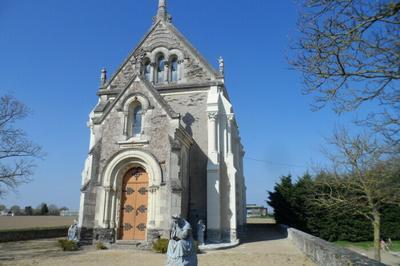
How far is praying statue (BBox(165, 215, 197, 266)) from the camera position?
698cm

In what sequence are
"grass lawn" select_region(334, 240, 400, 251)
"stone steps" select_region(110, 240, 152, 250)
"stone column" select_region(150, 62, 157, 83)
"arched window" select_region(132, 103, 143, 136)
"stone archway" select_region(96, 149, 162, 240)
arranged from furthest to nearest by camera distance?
"grass lawn" select_region(334, 240, 400, 251) < "stone column" select_region(150, 62, 157, 83) < "arched window" select_region(132, 103, 143, 136) < "stone archway" select_region(96, 149, 162, 240) < "stone steps" select_region(110, 240, 152, 250)

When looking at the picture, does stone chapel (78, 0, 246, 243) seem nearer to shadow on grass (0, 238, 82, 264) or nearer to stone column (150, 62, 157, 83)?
stone column (150, 62, 157, 83)

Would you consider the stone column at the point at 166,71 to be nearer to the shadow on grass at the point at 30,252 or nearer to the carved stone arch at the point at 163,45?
the carved stone arch at the point at 163,45

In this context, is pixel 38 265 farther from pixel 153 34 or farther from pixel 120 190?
pixel 153 34

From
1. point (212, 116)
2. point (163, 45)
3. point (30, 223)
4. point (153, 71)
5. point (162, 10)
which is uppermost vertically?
point (162, 10)

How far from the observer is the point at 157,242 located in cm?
1380

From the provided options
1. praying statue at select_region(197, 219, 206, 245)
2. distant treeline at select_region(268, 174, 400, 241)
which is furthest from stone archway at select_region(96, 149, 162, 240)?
distant treeline at select_region(268, 174, 400, 241)

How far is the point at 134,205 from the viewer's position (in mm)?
16469

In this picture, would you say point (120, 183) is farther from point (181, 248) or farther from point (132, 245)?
point (181, 248)

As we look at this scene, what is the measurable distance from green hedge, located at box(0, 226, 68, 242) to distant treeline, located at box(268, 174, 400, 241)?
20158mm

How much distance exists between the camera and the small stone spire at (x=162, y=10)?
23797mm

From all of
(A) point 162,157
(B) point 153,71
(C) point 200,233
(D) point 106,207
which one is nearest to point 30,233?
(D) point 106,207

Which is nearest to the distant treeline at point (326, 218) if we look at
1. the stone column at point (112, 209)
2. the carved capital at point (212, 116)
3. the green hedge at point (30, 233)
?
the carved capital at point (212, 116)

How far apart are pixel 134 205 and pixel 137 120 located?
462 centimetres
